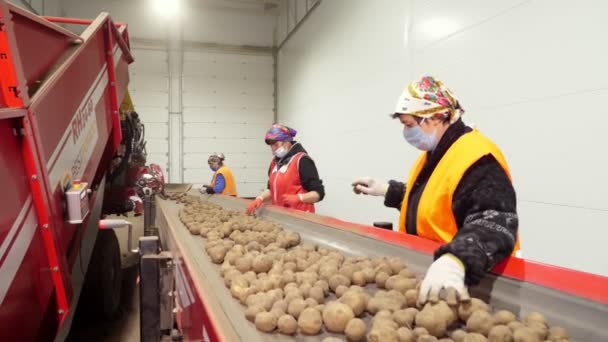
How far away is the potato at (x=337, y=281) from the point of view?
1348 mm

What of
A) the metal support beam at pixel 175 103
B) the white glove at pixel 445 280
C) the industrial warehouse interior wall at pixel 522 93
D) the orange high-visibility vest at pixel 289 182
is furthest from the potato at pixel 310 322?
the metal support beam at pixel 175 103

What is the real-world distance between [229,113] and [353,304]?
33.7ft

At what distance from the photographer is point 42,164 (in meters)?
1.53

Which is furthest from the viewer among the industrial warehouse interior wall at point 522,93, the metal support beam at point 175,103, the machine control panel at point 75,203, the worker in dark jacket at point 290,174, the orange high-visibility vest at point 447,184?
the metal support beam at point 175,103

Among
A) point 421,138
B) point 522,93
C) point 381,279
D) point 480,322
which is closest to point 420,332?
point 480,322

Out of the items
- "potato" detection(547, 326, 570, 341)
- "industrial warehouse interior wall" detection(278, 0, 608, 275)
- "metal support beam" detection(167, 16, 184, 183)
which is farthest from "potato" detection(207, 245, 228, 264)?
"metal support beam" detection(167, 16, 184, 183)

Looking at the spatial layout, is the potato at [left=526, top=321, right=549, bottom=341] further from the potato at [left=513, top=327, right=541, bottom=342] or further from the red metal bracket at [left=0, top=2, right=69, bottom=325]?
the red metal bracket at [left=0, top=2, right=69, bottom=325]

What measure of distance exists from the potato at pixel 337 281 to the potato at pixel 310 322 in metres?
0.28

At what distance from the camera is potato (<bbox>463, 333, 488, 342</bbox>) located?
93 centimetres

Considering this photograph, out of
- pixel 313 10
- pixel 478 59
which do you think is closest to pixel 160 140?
pixel 313 10

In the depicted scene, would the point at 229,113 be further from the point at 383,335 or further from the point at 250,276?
the point at 383,335

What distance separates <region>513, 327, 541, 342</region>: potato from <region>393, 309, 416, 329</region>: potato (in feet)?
0.82

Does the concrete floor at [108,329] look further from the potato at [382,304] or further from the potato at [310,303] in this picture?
the potato at [382,304]

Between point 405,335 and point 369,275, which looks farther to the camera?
point 369,275
